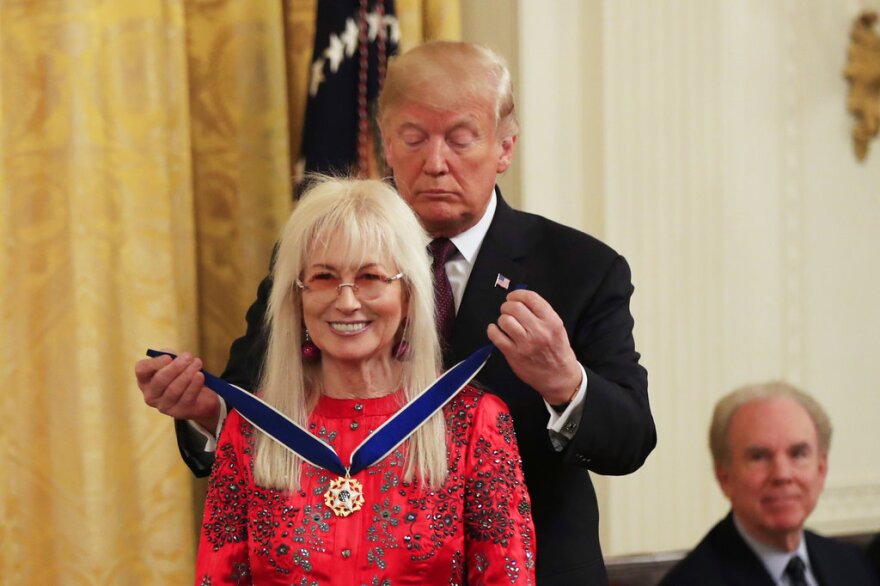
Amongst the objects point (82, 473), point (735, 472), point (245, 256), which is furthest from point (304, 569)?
point (245, 256)

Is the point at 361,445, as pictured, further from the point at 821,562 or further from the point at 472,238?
the point at 821,562

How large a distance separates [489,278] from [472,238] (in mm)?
112

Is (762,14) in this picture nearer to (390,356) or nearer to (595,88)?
(595,88)

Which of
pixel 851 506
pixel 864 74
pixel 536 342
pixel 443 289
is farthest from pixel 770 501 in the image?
pixel 864 74

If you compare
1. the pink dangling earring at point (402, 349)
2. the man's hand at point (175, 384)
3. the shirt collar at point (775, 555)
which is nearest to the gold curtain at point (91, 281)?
the man's hand at point (175, 384)

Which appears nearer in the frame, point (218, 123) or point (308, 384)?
point (308, 384)

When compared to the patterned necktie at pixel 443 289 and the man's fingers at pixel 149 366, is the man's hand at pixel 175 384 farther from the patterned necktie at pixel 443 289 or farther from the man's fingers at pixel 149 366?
the patterned necktie at pixel 443 289

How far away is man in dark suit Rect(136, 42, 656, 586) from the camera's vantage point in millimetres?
2617

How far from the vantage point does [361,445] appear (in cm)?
235

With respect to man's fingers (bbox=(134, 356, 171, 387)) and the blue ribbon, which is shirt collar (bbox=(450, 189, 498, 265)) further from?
man's fingers (bbox=(134, 356, 171, 387))

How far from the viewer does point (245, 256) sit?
12.8 ft

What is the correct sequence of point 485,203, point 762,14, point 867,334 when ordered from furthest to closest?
point 867,334 < point 762,14 < point 485,203

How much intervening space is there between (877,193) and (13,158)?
122 inches

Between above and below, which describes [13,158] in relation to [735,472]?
above
